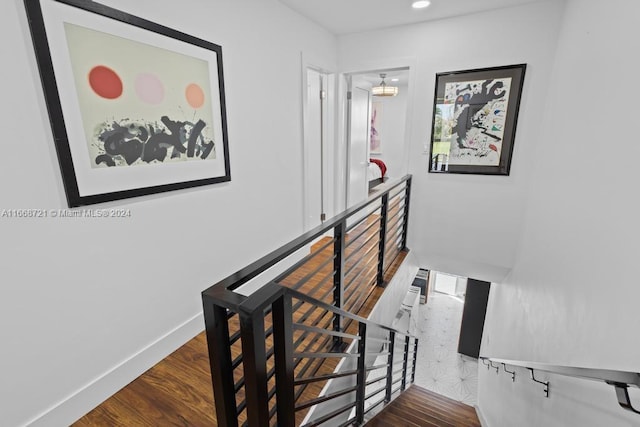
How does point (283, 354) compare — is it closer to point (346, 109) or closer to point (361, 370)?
point (361, 370)

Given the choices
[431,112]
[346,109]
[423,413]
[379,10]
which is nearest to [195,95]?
[379,10]

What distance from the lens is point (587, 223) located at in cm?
148

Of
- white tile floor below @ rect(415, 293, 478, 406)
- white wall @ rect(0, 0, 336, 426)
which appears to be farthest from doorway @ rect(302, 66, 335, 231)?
white tile floor below @ rect(415, 293, 478, 406)

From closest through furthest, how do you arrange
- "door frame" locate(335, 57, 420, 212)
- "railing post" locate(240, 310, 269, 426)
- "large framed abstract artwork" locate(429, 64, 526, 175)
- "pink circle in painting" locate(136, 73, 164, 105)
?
"railing post" locate(240, 310, 269, 426) < "pink circle in painting" locate(136, 73, 164, 105) < "large framed abstract artwork" locate(429, 64, 526, 175) < "door frame" locate(335, 57, 420, 212)

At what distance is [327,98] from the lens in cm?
348

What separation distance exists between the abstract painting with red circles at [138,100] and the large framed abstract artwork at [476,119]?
2.34m

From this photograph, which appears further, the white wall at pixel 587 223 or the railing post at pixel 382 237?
the railing post at pixel 382 237

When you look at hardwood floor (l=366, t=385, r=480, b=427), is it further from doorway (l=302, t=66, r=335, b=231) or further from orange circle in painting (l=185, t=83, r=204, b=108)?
orange circle in painting (l=185, t=83, r=204, b=108)

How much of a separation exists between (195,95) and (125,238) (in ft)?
3.03

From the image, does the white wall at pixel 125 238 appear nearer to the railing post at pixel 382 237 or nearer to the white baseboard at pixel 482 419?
the railing post at pixel 382 237

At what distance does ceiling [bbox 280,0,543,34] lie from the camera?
8.12ft

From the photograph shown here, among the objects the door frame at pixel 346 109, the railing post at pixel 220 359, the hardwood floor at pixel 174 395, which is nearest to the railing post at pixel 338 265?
the hardwood floor at pixel 174 395

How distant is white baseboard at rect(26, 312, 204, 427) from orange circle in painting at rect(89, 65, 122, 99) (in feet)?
4.67

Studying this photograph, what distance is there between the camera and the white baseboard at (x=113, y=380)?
140cm
